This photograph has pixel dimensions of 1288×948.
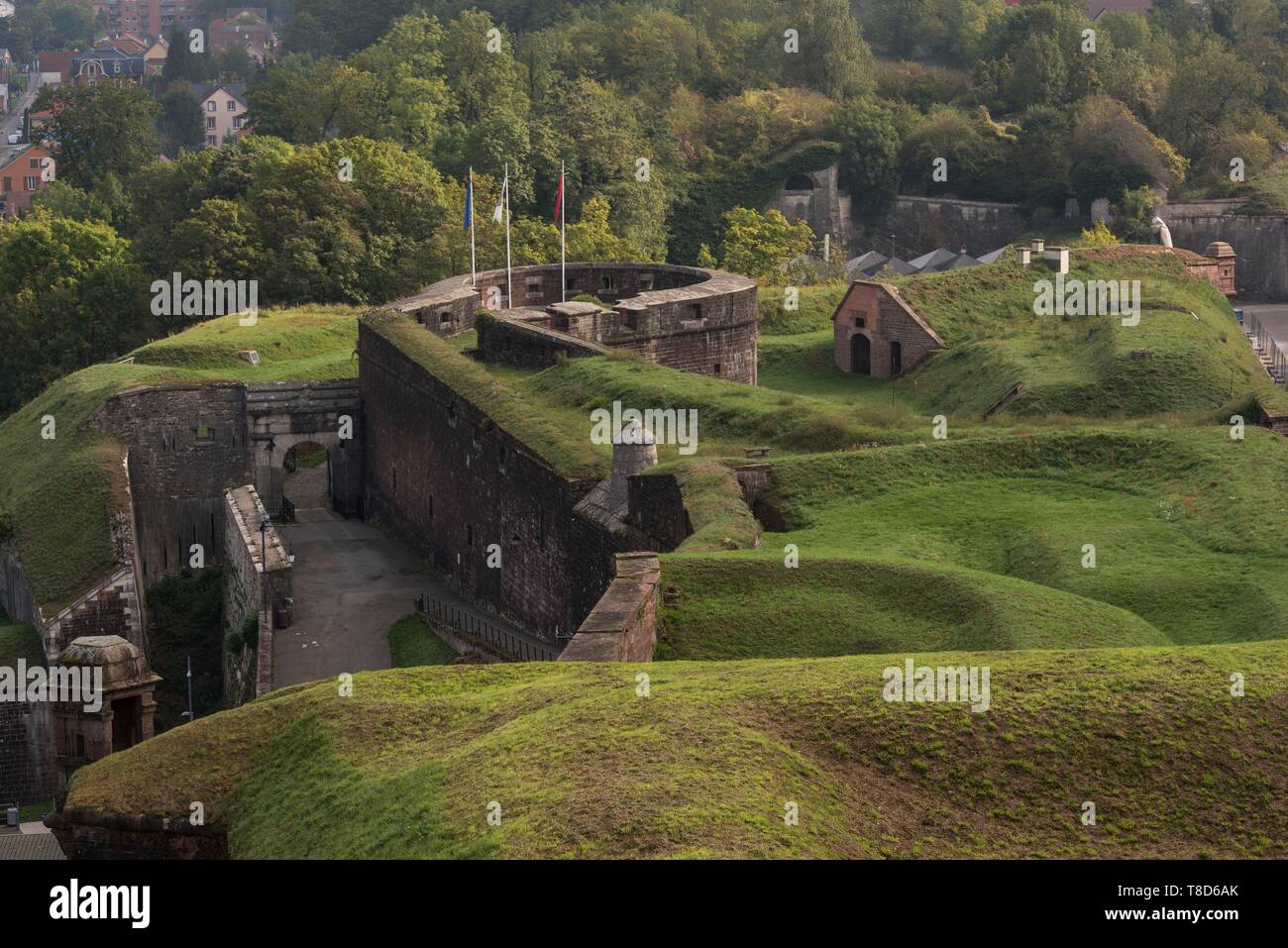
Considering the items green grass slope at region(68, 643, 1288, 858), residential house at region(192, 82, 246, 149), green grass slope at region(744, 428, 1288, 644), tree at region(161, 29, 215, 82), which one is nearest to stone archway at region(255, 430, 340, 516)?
green grass slope at region(744, 428, 1288, 644)

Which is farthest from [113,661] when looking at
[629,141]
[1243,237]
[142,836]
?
[1243,237]

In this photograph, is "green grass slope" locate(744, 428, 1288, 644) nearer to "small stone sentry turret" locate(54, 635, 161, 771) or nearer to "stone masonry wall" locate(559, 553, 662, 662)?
"stone masonry wall" locate(559, 553, 662, 662)

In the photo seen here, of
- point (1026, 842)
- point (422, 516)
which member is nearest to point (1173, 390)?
point (422, 516)

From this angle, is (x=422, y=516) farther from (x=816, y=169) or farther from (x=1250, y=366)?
(x=816, y=169)

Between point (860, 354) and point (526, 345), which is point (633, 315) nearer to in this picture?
point (526, 345)

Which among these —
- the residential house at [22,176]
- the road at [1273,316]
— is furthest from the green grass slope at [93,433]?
the residential house at [22,176]

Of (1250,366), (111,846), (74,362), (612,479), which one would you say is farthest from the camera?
(74,362)

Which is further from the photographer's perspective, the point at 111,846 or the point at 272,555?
the point at 272,555
